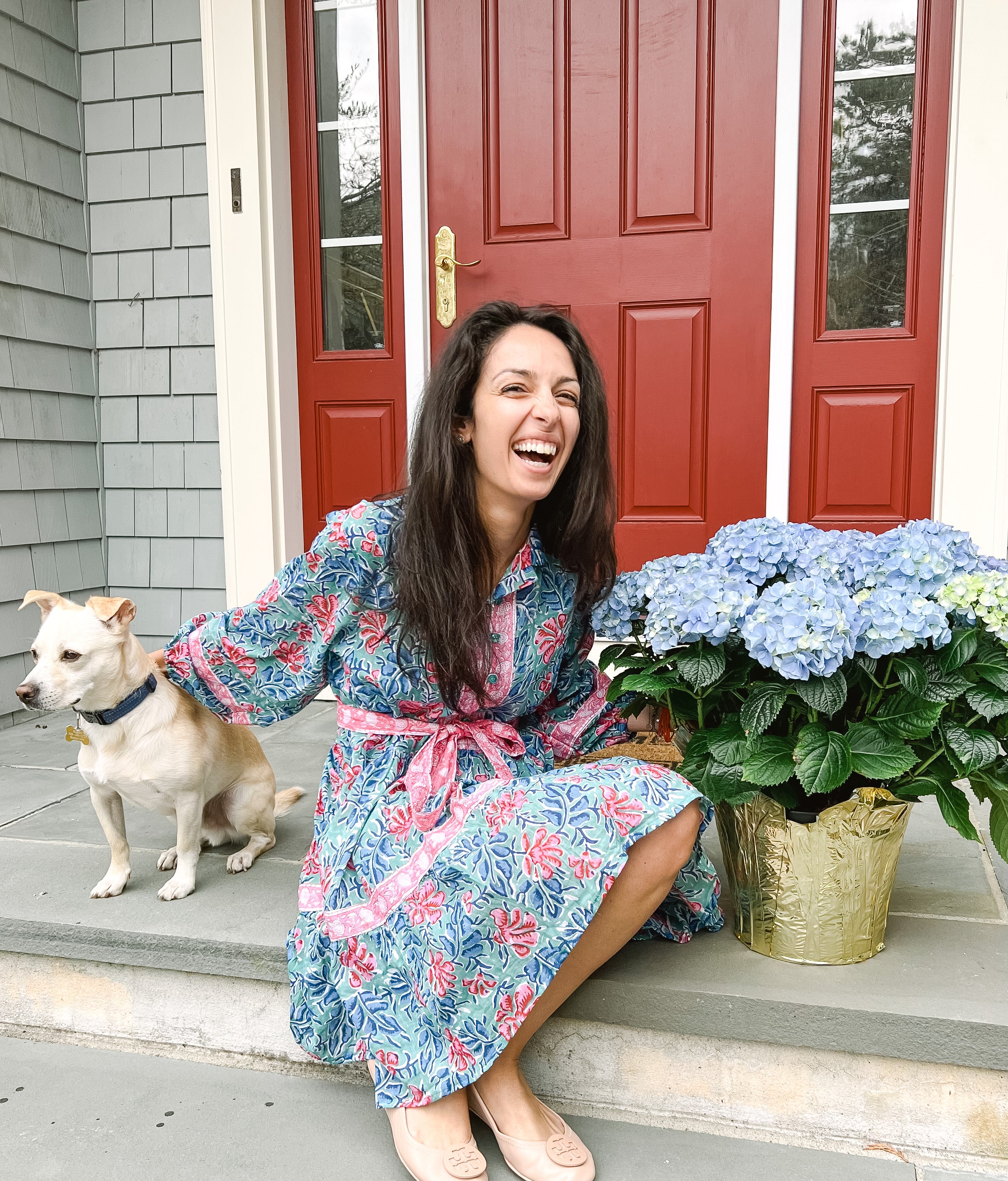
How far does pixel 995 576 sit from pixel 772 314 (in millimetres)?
1751

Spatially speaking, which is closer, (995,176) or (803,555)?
(803,555)

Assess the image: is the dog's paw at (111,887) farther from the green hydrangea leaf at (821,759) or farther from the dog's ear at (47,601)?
the green hydrangea leaf at (821,759)

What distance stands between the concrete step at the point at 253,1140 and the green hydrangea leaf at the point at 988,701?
2.26 ft

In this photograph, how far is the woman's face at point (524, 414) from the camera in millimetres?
1577

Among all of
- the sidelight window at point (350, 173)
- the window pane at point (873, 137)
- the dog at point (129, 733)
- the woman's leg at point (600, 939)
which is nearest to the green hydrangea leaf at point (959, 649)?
the woman's leg at point (600, 939)

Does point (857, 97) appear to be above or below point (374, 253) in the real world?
above

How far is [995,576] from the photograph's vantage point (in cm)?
141

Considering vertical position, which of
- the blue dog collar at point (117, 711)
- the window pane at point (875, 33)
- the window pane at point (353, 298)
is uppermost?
the window pane at point (875, 33)

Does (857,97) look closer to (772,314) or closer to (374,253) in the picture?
(772,314)

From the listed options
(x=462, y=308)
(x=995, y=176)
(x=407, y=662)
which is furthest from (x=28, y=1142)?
(x=995, y=176)

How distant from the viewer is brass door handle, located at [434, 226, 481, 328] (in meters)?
3.20

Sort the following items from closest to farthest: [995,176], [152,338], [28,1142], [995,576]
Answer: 1. [995,576]
2. [28,1142]
3. [995,176]
4. [152,338]

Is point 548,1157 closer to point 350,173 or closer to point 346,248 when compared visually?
point 346,248

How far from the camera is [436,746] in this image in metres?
1.64
